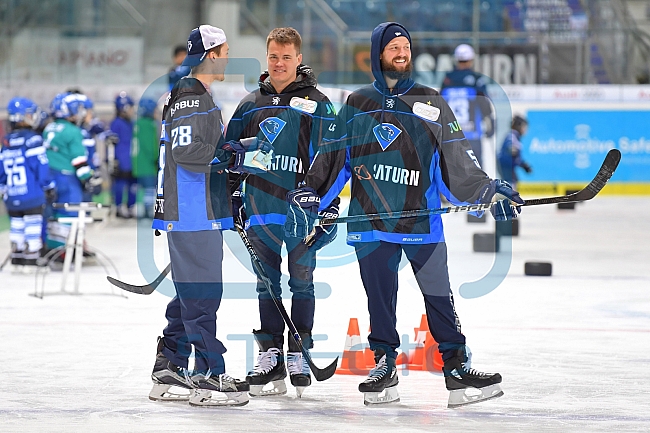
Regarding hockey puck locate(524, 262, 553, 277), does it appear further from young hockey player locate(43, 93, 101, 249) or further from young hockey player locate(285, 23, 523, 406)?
young hockey player locate(285, 23, 523, 406)

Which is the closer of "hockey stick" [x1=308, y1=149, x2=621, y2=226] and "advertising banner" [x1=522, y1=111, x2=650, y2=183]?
"hockey stick" [x1=308, y1=149, x2=621, y2=226]

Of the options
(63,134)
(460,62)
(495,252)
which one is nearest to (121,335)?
(63,134)

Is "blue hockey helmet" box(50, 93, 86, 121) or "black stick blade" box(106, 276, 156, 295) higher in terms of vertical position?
→ "blue hockey helmet" box(50, 93, 86, 121)

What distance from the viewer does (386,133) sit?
13.7 feet

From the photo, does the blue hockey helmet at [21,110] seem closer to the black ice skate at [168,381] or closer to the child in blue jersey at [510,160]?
the black ice skate at [168,381]

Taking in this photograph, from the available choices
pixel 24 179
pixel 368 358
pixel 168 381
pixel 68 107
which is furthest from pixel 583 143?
pixel 168 381

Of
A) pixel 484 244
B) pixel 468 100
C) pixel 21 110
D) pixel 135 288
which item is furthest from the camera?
pixel 468 100

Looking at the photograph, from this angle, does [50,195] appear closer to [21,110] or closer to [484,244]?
[21,110]

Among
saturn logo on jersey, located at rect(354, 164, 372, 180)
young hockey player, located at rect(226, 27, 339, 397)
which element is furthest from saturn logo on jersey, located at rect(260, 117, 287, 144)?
saturn logo on jersey, located at rect(354, 164, 372, 180)

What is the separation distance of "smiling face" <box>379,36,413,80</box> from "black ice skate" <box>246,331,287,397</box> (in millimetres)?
1219

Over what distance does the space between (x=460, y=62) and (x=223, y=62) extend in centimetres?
727

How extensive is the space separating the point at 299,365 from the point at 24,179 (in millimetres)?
4878

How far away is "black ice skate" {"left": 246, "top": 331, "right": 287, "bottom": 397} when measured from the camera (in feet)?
14.4

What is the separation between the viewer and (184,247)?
4121 mm
